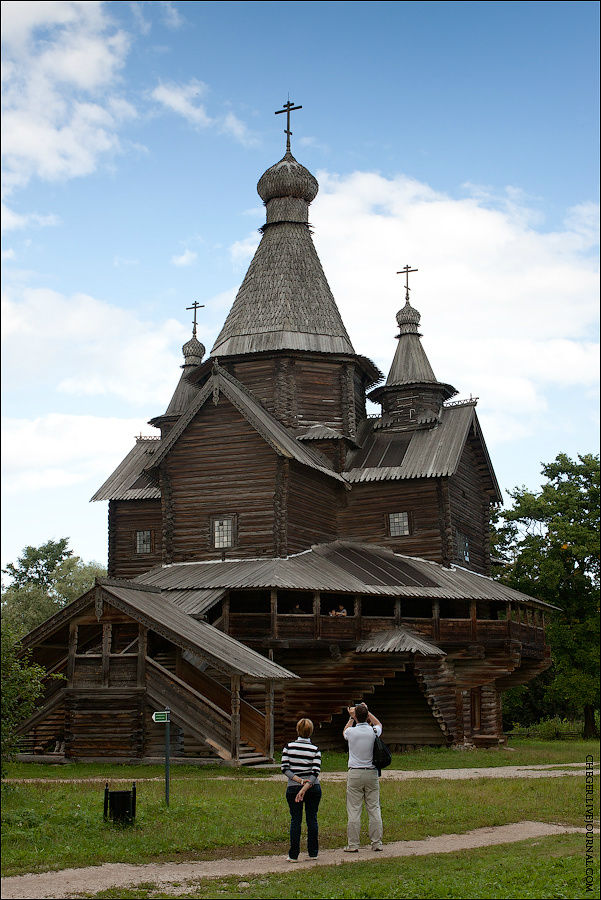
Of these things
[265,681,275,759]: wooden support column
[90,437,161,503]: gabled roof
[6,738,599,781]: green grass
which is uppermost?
[90,437,161,503]: gabled roof

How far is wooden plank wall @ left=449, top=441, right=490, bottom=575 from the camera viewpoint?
35.5 meters

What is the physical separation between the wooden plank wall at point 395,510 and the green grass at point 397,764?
7309mm

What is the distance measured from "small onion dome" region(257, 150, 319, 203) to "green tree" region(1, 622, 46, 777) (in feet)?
89.6

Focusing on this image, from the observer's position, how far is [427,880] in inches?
406

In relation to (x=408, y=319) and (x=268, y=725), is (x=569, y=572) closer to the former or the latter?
(x=408, y=319)

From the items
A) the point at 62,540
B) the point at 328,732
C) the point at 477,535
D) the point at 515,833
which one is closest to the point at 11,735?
the point at 515,833

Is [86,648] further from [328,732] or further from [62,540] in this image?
[62,540]

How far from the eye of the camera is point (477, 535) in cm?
3825

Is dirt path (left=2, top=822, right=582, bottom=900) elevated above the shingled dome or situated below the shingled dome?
below

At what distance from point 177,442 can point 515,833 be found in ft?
70.4

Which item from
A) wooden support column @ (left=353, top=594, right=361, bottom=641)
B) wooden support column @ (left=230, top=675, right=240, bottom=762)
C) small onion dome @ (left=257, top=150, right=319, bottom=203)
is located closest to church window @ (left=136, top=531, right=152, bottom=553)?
wooden support column @ (left=353, top=594, right=361, bottom=641)

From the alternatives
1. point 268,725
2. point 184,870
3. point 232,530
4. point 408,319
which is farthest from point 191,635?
point 408,319

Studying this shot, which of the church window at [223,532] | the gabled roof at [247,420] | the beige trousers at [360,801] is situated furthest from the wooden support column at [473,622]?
the beige trousers at [360,801]

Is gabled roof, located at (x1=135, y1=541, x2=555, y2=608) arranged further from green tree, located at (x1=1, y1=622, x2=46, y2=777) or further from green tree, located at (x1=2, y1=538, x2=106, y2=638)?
green tree, located at (x1=2, y1=538, x2=106, y2=638)
